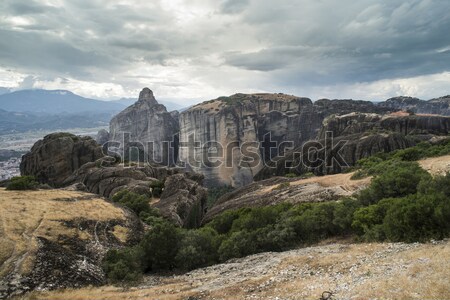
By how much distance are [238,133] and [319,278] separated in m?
131

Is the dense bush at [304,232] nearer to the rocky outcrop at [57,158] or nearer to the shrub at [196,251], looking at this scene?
the shrub at [196,251]

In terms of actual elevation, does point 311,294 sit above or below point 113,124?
below

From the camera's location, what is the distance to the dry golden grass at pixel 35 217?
70.6 feet

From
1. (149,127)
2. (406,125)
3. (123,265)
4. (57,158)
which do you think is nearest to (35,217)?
(123,265)

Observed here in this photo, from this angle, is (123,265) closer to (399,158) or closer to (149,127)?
(399,158)

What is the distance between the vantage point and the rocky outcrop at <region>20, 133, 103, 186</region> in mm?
69062

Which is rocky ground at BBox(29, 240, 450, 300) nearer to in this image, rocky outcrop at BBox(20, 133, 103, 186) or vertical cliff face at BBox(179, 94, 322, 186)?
rocky outcrop at BBox(20, 133, 103, 186)

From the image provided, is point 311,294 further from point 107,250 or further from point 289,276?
point 107,250

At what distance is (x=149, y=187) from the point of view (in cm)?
5372

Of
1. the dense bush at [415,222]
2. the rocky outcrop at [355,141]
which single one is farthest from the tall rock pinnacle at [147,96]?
the dense bush at [415,222]

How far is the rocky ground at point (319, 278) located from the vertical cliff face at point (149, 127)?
487 feet

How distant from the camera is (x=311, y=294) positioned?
14.9 m

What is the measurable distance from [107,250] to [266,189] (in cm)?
3517

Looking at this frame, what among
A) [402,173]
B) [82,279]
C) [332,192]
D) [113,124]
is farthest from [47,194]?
[113,124]
